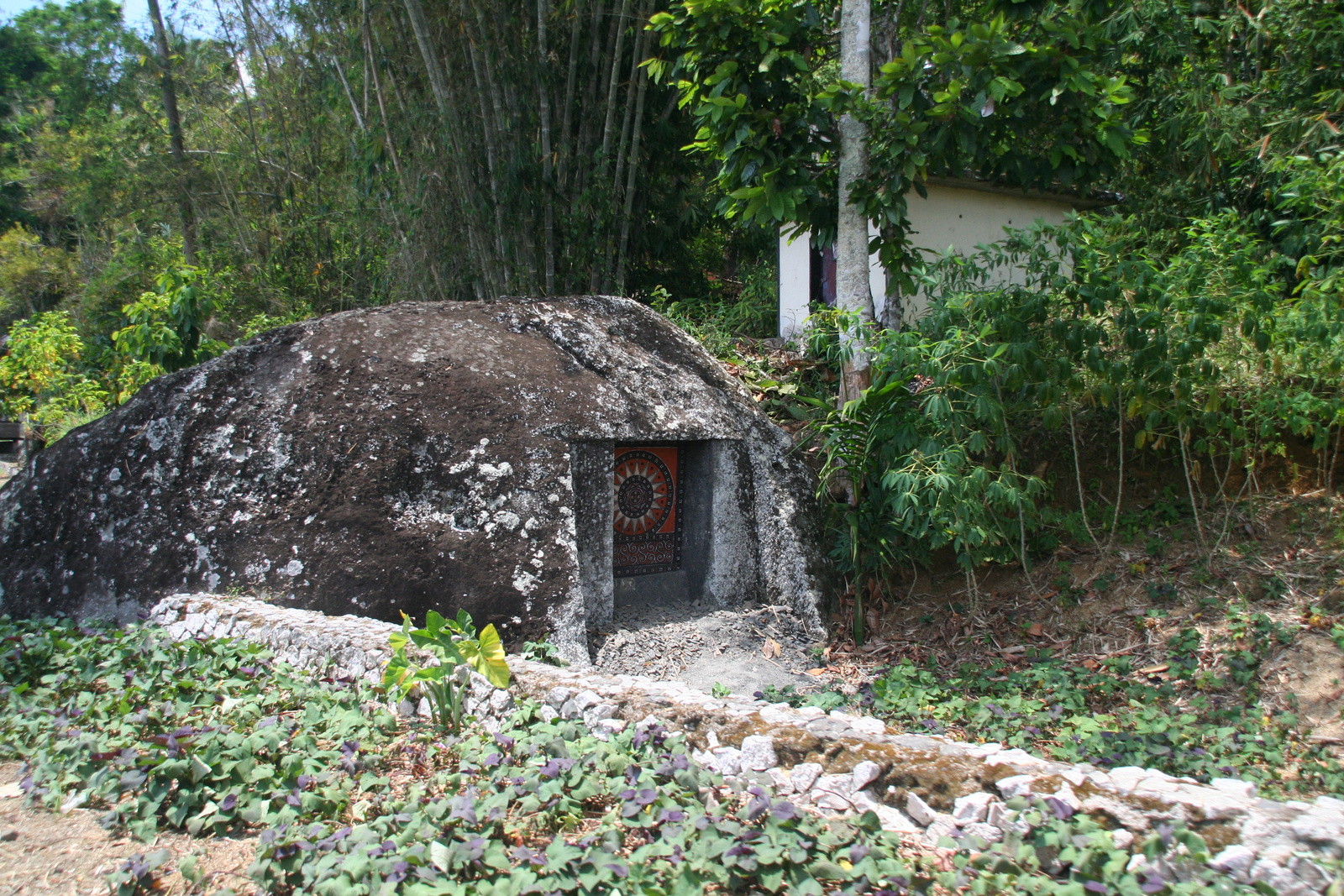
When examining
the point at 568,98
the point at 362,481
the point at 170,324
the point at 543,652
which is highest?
the point at 568,98

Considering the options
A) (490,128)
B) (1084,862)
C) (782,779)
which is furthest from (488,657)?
(490,128)

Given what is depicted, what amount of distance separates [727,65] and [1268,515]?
4.55m

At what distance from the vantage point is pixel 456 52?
8.17 meters

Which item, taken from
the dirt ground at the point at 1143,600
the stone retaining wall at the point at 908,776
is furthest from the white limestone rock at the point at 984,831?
the dirt ground at the point at 1143,600

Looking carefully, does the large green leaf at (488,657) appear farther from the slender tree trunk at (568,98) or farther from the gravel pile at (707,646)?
the slender tree trunk at (568,98)

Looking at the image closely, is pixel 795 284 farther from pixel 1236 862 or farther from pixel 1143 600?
pixel 1236 862

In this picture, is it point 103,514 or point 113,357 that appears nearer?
point 103,514

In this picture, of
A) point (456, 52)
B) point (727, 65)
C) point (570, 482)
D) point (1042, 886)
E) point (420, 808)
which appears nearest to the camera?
point (1042, 886)

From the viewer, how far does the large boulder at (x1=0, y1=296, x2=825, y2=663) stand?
445 centimetres

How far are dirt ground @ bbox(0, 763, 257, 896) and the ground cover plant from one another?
50 millimetres

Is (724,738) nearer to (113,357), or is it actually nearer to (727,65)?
(727,65)

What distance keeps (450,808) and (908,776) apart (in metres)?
1.38

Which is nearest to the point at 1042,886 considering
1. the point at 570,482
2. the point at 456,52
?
the point at 570,482

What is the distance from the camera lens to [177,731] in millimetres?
2742
